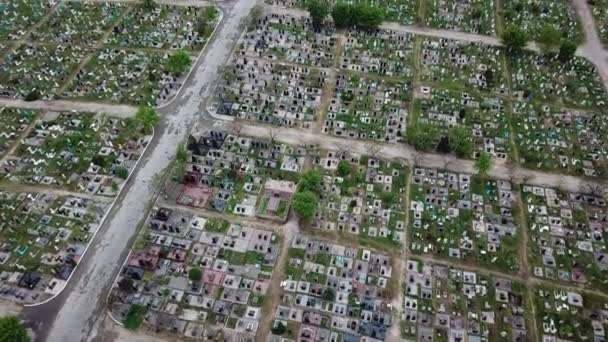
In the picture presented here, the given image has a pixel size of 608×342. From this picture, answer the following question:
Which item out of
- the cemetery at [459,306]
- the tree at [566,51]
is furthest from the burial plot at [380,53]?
the cemetery at [459,306]

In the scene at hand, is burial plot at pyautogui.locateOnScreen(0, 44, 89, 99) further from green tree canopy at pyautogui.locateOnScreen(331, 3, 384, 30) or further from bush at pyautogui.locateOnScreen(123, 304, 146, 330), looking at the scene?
green tree canopy at pyautogui.locateOnScreen(331, 3, 384, 30)

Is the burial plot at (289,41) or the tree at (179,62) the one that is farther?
the burial plot at (289,41)

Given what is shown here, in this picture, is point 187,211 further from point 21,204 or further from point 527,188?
point 527,188

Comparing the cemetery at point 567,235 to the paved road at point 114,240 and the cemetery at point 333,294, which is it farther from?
the paved road at point 114,240

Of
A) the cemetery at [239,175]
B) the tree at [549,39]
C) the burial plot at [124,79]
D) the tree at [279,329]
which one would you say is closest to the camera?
the tree at [279,329]

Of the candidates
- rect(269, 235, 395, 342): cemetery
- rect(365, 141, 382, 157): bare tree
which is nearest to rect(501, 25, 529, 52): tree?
rect(365, 141, 382, 157): bare tree

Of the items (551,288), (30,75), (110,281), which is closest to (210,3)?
(30,75)
